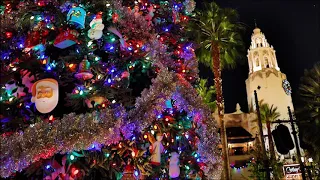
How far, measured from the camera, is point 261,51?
153ft

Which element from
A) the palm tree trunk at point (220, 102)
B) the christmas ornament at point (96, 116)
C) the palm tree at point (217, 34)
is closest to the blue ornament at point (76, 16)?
the christmas ornament at point (96, 116)

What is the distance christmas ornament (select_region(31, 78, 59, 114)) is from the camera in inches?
142

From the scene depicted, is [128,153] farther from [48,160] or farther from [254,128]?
[254,128]

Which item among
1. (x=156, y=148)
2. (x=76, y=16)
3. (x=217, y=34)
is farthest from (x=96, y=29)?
(x=217, y=34)

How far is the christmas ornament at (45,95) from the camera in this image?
3605 mm

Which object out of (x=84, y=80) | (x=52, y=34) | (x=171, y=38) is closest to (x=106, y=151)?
(x=84, y=80)

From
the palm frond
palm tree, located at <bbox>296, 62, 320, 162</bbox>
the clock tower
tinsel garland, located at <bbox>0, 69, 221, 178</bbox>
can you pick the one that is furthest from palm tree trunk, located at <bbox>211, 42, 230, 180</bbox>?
the clock tower

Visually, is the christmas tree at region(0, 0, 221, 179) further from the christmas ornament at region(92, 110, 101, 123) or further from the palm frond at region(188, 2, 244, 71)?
the palm frond at region(188, 2, 244, 71)

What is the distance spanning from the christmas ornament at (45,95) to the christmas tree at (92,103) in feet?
0.04

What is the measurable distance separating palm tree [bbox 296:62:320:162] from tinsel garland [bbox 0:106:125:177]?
19.7 meters

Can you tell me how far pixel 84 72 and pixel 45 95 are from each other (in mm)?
546

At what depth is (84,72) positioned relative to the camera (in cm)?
379

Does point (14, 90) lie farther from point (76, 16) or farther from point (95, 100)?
point (76, 16)

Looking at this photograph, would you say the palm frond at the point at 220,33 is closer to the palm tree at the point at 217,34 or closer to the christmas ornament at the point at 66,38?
the palm tree at the point at 217,34
